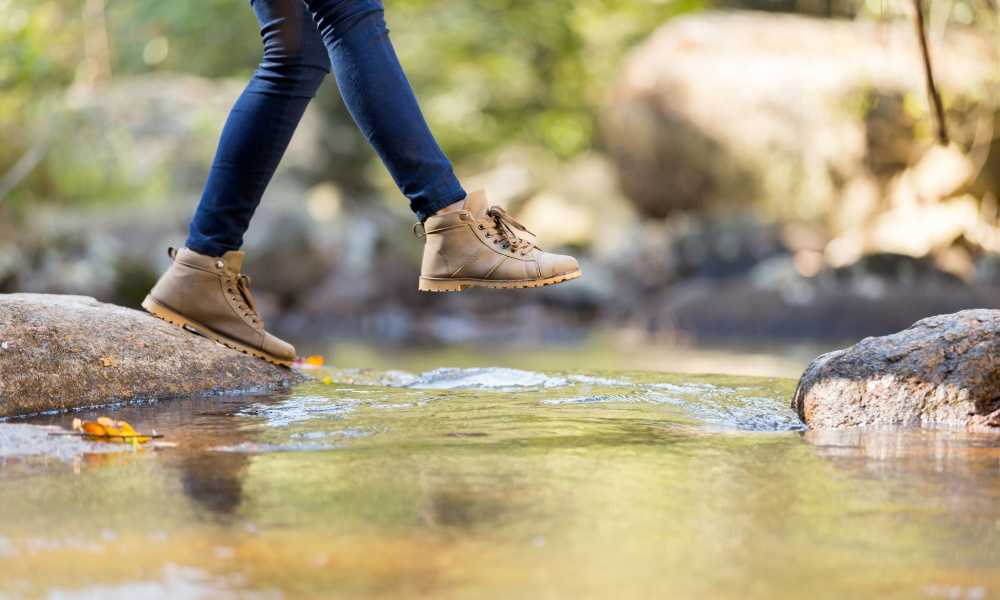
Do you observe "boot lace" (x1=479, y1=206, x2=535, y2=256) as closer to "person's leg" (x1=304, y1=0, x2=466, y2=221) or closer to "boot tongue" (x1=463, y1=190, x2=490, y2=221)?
"boot tongue" (x1=463, y1=190, x2=490, y2=221)

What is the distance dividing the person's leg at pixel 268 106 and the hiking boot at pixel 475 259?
0.45 m

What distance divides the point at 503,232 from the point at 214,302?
2.70 feet

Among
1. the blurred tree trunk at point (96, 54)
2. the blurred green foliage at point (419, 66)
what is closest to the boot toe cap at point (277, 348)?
the blurred green foliage at point (419, 66)

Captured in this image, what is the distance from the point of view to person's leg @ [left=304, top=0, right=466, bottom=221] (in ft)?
8.48

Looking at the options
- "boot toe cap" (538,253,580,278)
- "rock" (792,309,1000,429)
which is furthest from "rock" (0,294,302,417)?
"rock" (792,309,1000,429)

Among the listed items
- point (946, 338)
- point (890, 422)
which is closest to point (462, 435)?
point (890, 422)

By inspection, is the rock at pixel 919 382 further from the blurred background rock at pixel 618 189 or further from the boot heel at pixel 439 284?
the blurred background rock at pixel 618 189

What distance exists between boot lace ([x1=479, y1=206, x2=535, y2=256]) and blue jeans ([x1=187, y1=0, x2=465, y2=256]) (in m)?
0.11

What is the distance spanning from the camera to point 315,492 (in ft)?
5.44

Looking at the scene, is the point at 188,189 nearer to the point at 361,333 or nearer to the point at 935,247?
the point at 361,333

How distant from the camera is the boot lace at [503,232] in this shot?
2.81 meters

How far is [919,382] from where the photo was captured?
2594 millimetres

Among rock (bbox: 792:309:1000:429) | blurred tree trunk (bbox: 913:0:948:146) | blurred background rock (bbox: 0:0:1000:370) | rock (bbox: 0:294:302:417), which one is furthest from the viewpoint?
blurred background rock (bbox: 0:0:1000:370)

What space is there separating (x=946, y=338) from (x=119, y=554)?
1.93 meters
